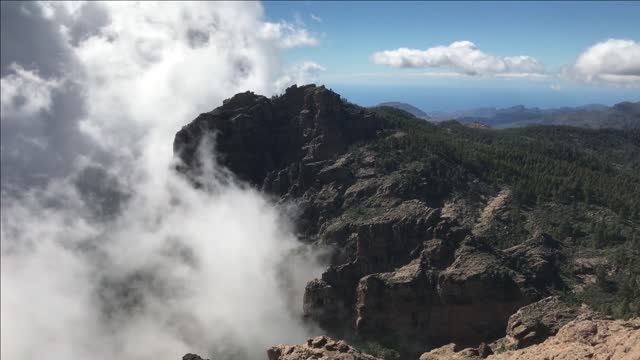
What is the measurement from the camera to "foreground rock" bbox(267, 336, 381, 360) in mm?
89500

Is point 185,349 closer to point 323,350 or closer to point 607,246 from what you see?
point 323,350

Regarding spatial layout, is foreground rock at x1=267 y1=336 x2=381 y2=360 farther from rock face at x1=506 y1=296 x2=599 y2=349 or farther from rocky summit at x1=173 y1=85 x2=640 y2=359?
rock face at x1=506 y1=296 x2=599 y2=349

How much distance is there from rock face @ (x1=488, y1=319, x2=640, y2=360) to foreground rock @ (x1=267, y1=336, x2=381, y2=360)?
23.0m

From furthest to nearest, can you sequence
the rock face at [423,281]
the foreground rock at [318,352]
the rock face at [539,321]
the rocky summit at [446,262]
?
1. the rock face at [423,281]
2. the rocky summit at [446,262]
3. the rock face at [539,321]
4. the foreground rock at [318,352]

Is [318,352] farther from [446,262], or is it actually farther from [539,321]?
[446,262]

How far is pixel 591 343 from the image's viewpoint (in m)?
79.1

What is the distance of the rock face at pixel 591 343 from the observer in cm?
7069

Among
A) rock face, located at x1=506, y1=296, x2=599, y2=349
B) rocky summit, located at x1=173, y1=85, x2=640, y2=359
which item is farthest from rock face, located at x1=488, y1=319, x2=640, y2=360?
rocky summit, located at x1=173, y1=85, x2=640, y2=359

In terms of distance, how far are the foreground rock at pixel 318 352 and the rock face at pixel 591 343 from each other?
2301 cm

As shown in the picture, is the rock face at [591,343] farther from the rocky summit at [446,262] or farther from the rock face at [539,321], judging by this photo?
the rocky summit at [446,262]

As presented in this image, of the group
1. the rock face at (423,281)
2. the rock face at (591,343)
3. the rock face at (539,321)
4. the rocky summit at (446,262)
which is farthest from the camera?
the rock face at (423,281)

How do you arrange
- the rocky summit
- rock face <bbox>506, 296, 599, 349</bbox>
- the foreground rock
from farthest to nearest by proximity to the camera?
1. the rocky summit
2. rock face <bbox>506, 296, 599, 349</bbox>
3. the foreground rock

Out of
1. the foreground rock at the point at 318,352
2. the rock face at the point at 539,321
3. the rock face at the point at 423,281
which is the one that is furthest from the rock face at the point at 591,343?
the rock face at the point at 423,281

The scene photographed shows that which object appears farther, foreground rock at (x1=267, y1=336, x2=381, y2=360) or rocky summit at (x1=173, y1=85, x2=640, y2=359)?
rocky summit at (x1=173, y1=85, x2=640, y2=359)
